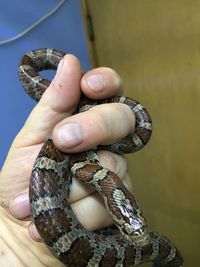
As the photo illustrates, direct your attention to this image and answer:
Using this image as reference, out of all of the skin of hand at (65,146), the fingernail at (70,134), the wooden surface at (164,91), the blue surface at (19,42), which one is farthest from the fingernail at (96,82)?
the blue surface at (19,42)

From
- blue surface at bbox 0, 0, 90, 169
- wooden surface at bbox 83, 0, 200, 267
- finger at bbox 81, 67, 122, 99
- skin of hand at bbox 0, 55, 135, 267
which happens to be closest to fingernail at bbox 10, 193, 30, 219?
skin of hand at bbox 0, 55, 135, 267

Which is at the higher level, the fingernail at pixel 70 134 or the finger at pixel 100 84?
the finger at pixel 100 84


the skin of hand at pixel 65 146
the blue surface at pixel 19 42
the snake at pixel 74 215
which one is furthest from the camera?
the blue surface at pixel 19 42

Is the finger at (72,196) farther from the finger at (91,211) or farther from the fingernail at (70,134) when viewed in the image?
the fingernail at (70,134)

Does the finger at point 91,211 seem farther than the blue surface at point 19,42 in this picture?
No

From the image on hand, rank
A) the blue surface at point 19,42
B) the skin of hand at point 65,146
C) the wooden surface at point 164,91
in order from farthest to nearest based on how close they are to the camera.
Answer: the blue surface at point 19,42
the wooden surface at point 164,91
the skin of hand at point 65,146

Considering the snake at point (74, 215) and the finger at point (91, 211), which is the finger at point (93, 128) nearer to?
the snake at point (74, 215)

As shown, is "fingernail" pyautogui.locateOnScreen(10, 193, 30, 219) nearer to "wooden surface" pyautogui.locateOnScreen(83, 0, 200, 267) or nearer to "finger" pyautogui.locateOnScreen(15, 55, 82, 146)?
"finger" pyautogui.locateOnScreen(15, 55, 82, 146)

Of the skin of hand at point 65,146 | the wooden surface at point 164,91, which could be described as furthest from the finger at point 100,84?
the wooden surface at point 164,91
